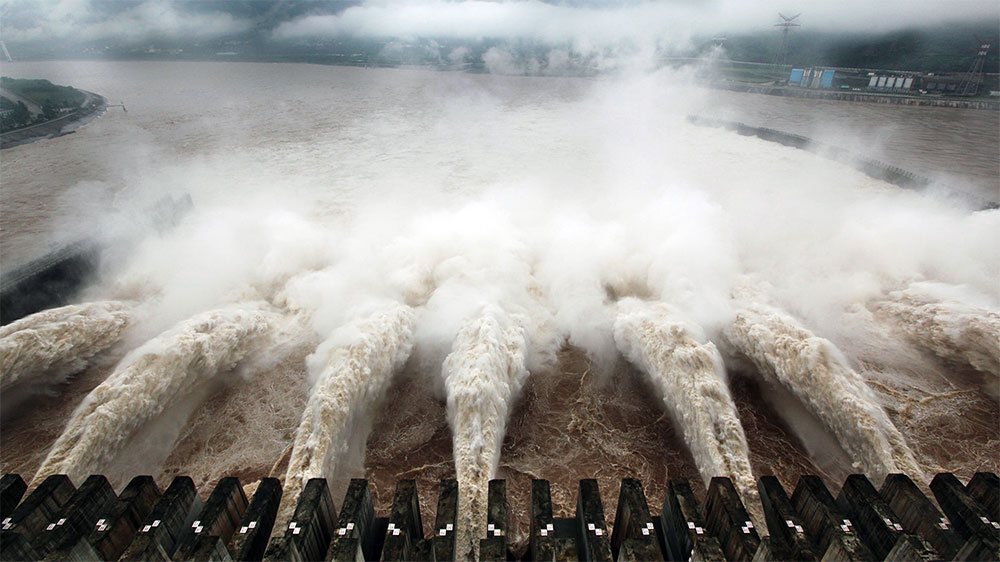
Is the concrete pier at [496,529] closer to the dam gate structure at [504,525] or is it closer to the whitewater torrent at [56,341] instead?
the dam gate structure at [504,525]

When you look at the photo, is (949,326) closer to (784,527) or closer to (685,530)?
(784,527)

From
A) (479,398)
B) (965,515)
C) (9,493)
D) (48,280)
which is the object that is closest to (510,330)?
(479,398)

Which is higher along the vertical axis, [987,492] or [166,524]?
[166,524]

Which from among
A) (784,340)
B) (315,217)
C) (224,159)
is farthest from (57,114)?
(784,340)

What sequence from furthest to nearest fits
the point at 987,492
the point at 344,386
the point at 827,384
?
the point at 344,386, the point at 827,384, the point at 987,492

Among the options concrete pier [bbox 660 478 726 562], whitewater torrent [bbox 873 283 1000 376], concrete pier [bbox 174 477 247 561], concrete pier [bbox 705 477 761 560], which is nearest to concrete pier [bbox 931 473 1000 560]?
concrete pier [bbox 705 477 761 560]

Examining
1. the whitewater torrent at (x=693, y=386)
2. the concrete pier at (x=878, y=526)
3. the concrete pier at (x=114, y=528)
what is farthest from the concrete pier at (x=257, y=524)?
the concrete pier at (x=878, y=526)
